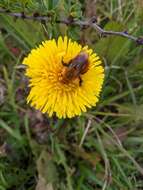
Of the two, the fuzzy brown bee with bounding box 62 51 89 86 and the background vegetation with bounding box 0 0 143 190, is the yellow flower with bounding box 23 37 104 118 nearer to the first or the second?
the fuzzy brown bee with bounding box 62 51 89 86

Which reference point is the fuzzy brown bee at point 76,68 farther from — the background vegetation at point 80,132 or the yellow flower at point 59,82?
the background vegetation at point 80,132

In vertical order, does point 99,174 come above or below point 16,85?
below

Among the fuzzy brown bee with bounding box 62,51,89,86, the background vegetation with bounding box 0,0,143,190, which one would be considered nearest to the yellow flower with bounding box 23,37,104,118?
the fuzzy brown bee with bounding box 62,51,89,86

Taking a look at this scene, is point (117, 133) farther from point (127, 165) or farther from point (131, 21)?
point (131, 21)

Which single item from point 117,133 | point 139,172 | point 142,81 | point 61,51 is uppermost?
point 61,51

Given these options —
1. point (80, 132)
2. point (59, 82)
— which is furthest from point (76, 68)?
point (80, 132)

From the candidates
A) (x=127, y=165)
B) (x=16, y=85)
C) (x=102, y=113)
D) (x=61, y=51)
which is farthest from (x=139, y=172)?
(x=61, y=51)
